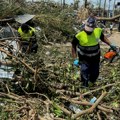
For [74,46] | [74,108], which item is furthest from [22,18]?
[74,108]

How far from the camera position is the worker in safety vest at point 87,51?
18.5ft

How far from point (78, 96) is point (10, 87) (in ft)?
3.10

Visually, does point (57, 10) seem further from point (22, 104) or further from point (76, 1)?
point (22, 104)

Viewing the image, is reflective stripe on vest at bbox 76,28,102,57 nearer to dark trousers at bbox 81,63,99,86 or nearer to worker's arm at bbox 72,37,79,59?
worker's arm at bbox 72,37,79,59

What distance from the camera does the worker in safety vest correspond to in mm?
5633

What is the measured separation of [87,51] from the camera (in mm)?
5680

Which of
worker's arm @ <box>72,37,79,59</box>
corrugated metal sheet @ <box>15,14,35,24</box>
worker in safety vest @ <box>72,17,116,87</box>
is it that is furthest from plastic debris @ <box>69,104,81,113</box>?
corrugated metal sheet @ <box>15,14,35,24</box>

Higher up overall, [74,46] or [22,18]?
[74,46]

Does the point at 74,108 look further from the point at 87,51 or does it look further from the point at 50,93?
the point at 87,51

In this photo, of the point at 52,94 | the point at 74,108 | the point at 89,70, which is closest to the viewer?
the point at 74,108

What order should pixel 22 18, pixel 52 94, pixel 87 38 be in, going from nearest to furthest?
pixel 52 94 < pixel 87 38 < pixel 22 18

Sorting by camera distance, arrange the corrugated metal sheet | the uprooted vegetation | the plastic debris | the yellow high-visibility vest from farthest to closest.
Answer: the corrugated metal sheet → the yellow high-visibility vest → the plastic debris → the uprooted vegetation

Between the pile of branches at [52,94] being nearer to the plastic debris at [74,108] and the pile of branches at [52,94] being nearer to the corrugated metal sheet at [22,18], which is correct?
the plastic debris at [74,108]

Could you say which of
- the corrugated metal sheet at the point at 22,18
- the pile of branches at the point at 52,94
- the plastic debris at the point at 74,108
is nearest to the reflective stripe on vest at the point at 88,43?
the pile of branches at the point at 52,94
